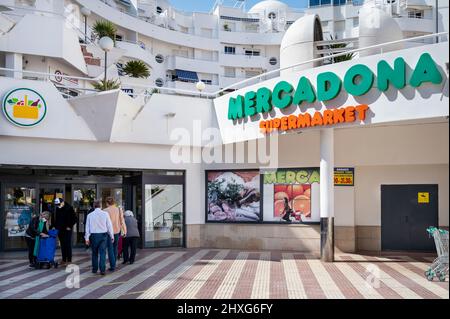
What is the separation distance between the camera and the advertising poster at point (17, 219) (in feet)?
53.2

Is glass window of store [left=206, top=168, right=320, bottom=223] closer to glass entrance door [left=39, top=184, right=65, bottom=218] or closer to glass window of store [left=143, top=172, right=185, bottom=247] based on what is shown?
glass window of store [left=143, top=172, right=185, bottom=247]

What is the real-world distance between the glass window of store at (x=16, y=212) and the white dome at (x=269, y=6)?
141 ft

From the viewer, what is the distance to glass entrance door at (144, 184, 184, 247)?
16922mm

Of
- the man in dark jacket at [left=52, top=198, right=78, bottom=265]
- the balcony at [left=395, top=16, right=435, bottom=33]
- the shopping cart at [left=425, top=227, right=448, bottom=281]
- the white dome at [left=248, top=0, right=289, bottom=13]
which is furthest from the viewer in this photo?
the white dome at [left=248, top=0, right=289, bottom=13]

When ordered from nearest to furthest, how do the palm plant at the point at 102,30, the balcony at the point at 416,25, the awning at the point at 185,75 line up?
the palm plant at the point at 102,30
the balcony at the point at 416,25
the awning at the point at 185,75

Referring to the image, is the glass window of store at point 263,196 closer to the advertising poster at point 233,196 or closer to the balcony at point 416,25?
the advertising poster at point 233,196

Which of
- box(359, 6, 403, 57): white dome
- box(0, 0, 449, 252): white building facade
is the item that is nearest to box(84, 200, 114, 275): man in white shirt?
box(0, 0, 449, 252): white building facade

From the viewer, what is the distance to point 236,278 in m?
11.3

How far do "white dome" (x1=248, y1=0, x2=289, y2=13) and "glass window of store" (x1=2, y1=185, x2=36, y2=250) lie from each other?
4304cm

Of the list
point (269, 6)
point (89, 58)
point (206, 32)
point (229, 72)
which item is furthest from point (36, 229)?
point (269, 6)

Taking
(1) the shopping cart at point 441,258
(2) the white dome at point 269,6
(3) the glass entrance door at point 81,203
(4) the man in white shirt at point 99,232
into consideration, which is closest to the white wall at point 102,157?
(3) the glass entrance door at point 81,203

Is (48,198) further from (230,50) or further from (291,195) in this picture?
(230,50)

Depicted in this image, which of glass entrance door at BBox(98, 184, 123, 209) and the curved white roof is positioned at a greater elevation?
the curved white roof

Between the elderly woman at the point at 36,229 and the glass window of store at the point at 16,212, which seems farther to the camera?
the glass window of store at the point at 16,212
